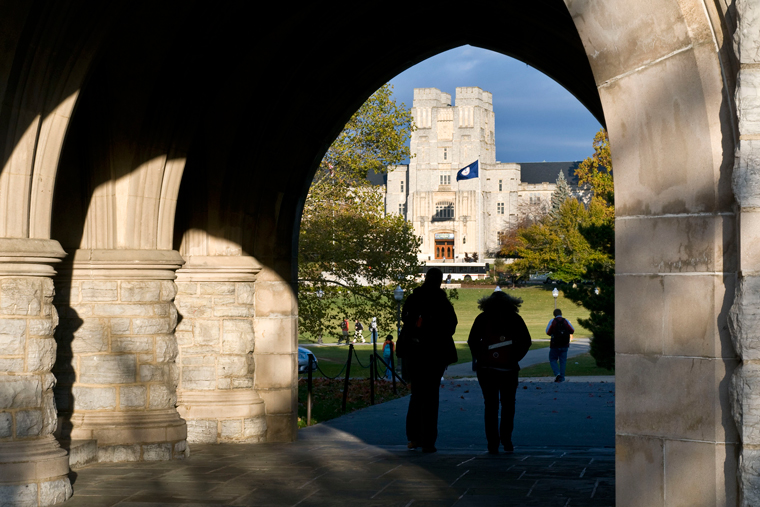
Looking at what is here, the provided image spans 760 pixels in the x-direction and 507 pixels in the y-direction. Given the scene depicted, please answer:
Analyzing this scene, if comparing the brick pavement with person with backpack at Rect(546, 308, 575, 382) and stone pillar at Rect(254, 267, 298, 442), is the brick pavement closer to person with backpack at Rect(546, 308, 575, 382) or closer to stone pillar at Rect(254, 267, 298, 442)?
stone pillar at Rect(254, 267, 298, 442)

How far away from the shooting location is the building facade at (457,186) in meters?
93.8

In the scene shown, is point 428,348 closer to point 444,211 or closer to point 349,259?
point 349,259

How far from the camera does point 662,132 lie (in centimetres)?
345

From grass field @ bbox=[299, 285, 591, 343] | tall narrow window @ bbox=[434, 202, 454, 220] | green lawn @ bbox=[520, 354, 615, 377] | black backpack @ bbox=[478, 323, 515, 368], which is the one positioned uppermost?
tall narrow window @ bbox=[434, 202, 454, 220]

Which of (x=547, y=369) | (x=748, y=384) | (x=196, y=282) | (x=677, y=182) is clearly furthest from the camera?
(x=547, y=369)

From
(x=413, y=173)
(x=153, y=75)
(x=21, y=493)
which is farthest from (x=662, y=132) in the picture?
(x=413, y=173)

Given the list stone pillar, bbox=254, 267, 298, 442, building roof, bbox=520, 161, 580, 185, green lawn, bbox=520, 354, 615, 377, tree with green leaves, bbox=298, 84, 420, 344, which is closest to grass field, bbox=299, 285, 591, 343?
green lawn, bbox=520, 354, 615, 377

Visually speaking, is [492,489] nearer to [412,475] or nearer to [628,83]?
[412,475]

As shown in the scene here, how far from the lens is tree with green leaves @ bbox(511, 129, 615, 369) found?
56.0 ft

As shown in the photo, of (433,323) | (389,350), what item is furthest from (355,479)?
(389,350)

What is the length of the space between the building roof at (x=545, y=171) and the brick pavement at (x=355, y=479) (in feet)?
339

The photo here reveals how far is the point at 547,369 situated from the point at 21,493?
56.9 feet

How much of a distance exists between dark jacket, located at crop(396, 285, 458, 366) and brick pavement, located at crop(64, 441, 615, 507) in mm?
805

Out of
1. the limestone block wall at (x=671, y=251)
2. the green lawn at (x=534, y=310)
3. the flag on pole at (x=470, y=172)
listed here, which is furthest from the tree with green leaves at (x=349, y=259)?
the flag on pole at (x=470, y=172)
